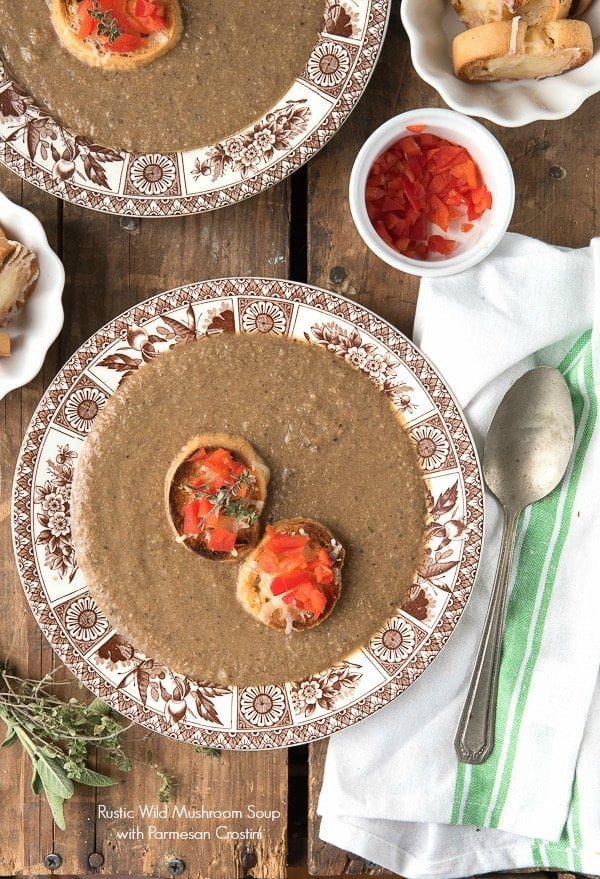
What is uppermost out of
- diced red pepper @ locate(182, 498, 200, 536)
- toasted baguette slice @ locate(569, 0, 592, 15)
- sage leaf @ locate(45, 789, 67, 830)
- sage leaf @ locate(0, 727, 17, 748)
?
toasted baguette slice @ locate(569, 0, 592, 15)

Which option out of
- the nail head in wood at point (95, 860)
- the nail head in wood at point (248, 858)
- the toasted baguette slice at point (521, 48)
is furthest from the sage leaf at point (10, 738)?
the toasted baguette slice at point (521, 48)

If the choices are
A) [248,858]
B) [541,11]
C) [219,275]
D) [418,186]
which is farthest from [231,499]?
[541,11]

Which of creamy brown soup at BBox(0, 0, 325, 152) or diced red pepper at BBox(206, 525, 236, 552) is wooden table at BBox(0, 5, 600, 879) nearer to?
creamy brown soup at BBox(0, 0, 325, 152)

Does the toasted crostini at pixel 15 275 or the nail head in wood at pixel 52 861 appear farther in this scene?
the nail head in wood at pixel 52 861

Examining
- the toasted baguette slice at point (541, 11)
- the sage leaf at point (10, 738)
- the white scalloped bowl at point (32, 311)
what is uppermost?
the toasted baguette slice at point (541, 11)

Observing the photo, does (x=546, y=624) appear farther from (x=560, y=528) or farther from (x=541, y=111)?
(x=541, y=111)

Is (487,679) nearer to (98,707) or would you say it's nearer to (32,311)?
(98,707)

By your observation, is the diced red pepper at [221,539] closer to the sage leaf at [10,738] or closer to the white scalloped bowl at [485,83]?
the sage leaf at [10,738]

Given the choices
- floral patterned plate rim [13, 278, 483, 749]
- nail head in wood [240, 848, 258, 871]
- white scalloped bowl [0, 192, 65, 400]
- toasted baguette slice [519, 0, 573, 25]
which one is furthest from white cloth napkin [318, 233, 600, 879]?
white scalloped bowl [0, 192, 65, 400]
